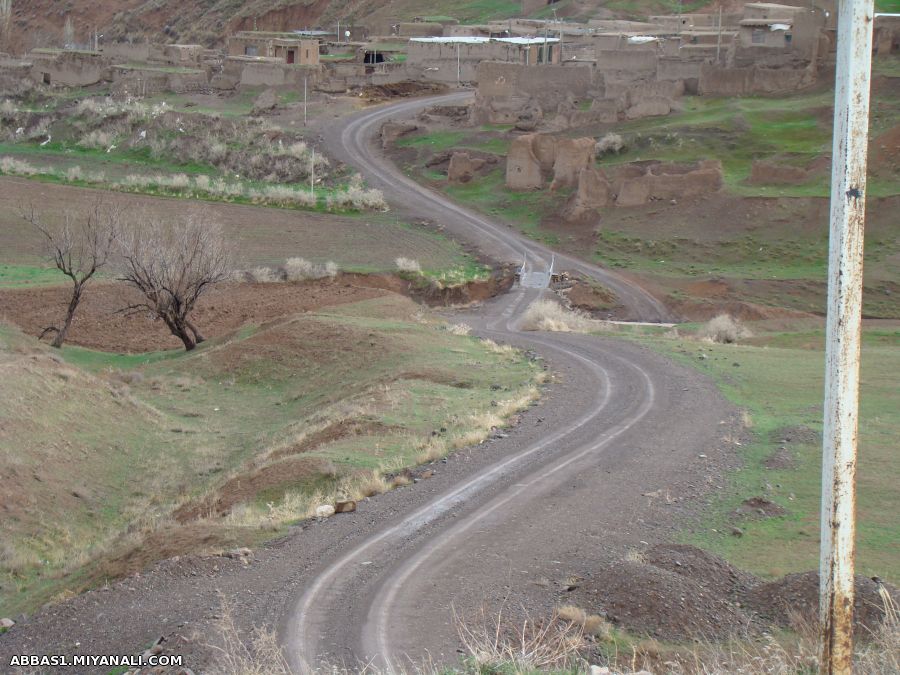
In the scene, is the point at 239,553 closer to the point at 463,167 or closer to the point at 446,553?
the point at 446,553

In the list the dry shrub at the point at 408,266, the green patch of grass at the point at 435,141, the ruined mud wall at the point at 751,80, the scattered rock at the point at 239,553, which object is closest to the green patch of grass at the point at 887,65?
the ruined mud wall at the point at 751,80

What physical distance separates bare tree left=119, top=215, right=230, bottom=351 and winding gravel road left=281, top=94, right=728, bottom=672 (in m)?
11.0

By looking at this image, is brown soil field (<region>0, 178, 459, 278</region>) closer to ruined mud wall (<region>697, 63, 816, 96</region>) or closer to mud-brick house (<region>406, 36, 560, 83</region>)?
ruined mud wall (<region>697, 63, 816, 96</region>)

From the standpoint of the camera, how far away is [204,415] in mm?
23172

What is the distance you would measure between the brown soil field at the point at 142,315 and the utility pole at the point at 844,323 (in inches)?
1051

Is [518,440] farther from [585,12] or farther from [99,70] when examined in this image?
[585,12]

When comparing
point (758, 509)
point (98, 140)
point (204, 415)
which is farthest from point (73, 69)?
point (758, 509)

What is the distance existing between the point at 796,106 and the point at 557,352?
2911 centimetres

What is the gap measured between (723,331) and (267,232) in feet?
66.1

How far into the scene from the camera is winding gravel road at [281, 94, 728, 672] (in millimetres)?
9359

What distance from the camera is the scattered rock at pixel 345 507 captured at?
13.0 meters

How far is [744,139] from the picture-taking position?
1875 inches

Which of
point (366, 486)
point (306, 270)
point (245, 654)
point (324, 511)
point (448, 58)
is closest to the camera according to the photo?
point (245, 654)

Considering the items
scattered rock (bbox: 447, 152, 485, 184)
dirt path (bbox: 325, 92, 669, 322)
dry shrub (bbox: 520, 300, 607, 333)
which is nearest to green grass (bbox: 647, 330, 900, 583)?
dry shrub (bbox: 520, 300, 607, 333)
